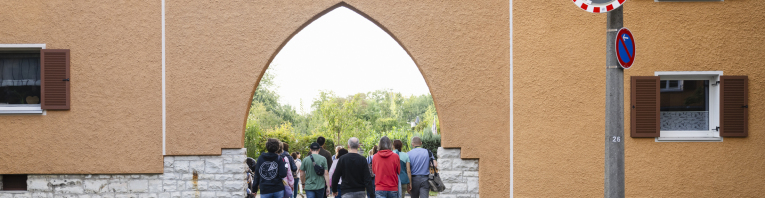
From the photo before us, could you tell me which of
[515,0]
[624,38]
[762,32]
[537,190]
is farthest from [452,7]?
[762,32]

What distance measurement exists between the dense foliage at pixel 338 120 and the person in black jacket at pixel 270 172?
9869 millimetres

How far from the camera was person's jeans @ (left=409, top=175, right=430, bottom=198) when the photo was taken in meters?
9.24

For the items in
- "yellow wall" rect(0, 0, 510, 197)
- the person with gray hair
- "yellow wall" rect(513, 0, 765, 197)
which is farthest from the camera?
"yellow wall" rect(0, 0, 510, 197)

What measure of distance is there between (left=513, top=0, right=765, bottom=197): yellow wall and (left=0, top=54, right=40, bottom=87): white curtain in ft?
23.4

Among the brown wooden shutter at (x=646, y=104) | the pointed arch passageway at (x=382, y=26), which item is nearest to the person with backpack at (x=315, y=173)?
the pointed arch passageway at (x=382, y=26)

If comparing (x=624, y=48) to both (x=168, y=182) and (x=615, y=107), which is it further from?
(x=168, y=182)

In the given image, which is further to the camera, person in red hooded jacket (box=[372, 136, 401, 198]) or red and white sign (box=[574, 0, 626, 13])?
person in red hooded jacket (box=[372, 136, 401, 198])

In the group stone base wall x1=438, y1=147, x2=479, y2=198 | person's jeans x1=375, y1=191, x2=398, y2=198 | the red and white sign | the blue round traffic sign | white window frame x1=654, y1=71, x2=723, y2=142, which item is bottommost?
person's jeans x1=375, y1=191, x2=398, y2=198

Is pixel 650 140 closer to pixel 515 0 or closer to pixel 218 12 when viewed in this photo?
pixel 515 0

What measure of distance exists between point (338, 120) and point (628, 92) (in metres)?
22.5

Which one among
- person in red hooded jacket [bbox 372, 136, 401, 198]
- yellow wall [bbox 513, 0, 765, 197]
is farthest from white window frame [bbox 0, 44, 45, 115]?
yellow wall [bbox 513, 0, 765, 197]

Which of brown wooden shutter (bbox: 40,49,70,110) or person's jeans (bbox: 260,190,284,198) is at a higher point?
brown wooden shutter (bbox: 40,49,70,110)

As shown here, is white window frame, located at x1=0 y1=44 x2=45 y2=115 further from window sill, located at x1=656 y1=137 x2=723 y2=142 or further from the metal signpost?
window sill, located at x1=656 y1=137 x2=723 y2=142

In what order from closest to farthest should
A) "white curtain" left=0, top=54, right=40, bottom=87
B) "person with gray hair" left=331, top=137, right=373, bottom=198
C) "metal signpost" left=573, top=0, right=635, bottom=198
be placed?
"metal signpost" left=573, top=0, right=635, bottom=198 < "person with gray hair" left=331, top=137, right=373, bottom=198 < "white curtain" left=0, top=54, right=40, bottom=87
